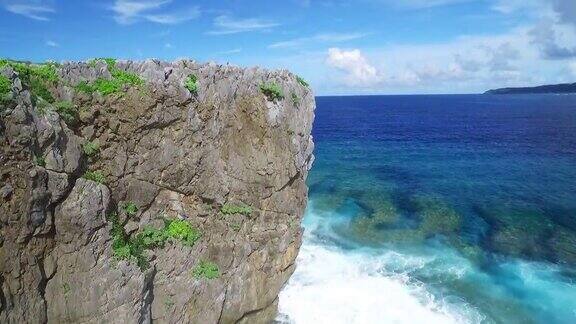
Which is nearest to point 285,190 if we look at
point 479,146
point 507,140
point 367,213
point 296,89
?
point 296,89

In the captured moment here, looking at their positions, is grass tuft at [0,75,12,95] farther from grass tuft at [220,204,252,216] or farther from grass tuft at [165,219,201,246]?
grass tuft at [220,204,252,216]

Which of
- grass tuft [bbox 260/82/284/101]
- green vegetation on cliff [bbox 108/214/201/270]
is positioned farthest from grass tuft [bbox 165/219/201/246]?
grass tuft [bbox 260/82/284/101]

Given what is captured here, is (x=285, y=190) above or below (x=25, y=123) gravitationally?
below

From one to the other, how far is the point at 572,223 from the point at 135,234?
41.1 metres

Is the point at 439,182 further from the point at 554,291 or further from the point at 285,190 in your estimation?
the point at 285,190

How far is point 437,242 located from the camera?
1538 inches

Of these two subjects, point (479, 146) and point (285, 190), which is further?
Result: point (479, 146)

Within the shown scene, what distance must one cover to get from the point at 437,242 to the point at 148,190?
27.5m

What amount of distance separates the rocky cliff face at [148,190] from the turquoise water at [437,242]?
780 cm

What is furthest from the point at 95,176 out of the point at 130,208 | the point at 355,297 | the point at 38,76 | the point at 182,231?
the point at 355,297

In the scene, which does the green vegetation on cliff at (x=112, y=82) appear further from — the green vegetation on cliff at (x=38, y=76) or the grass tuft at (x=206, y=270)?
the grass tuft at (x=206, y=270)

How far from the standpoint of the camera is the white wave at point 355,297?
28.1 meters

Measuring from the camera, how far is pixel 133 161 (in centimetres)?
2048

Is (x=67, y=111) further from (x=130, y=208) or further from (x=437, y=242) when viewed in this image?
(x=437, y=242)
